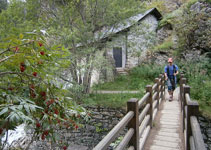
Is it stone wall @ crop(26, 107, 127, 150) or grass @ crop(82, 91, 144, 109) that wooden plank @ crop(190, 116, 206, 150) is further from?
grass @ crop(82, 91, 144, 109)

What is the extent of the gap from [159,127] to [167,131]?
0.31m

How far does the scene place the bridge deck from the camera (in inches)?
151

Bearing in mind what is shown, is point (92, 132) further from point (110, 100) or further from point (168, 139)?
point (168, 139)

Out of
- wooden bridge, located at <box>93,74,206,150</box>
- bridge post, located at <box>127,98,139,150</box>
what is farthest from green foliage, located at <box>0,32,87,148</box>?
bridge post, located at <box>127,98,139,150</box>

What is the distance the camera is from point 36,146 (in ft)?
26.5

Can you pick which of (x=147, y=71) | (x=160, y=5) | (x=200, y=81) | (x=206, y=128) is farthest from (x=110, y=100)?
(x=160, y=5)

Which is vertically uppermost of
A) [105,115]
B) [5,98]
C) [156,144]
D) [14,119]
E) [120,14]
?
[120,14]

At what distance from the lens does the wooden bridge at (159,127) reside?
210cm

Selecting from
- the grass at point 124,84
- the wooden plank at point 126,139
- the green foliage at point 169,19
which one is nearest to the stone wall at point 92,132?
the grass at point 124,84

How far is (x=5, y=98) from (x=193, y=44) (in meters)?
15.1

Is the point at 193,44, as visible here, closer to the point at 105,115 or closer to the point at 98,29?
the point at 98,29

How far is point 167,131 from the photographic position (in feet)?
15.1

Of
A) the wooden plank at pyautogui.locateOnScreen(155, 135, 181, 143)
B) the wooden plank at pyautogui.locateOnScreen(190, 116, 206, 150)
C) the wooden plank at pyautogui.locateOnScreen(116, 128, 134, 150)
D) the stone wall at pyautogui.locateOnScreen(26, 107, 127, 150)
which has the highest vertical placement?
the wooden plank at pyautogui.locateOnScreen(190, 116, 206, 150)

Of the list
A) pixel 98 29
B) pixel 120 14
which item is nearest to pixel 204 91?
pixel 120 14
